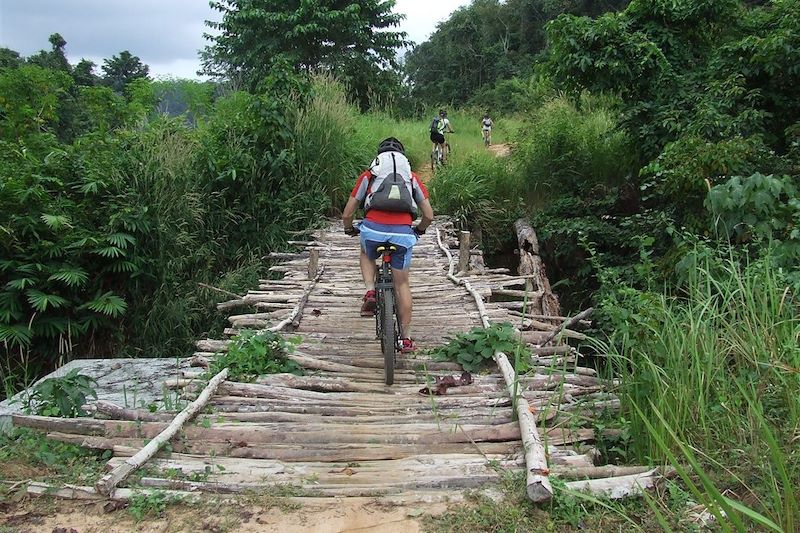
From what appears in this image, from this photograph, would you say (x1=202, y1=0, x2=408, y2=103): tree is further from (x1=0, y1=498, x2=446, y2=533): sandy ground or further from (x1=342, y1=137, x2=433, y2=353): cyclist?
(x1=0, y1=498, x2=446, y2=533): sandy ground

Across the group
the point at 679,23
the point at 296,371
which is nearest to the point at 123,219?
the point at 296,371

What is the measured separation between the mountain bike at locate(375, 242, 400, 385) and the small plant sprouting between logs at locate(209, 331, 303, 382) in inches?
22.5

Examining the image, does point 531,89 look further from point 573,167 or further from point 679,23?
point 679,23

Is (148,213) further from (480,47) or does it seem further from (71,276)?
(480,47)

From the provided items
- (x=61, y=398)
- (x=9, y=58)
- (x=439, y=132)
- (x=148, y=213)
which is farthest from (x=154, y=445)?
(x=9, y=58)

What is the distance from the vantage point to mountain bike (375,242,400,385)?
3.60m

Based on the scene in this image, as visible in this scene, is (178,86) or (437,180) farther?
(178,86)

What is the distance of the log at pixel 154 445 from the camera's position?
7.10 feet

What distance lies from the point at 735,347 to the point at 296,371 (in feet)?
7.89

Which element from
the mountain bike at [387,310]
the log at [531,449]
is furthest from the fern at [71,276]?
the log at [531,449]

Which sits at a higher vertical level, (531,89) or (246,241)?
(531,89)

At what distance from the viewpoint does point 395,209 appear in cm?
386

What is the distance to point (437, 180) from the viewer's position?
9.86 m

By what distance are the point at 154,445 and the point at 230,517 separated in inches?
24.0
